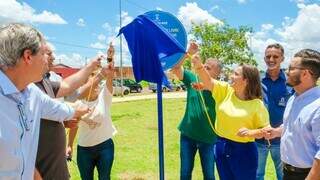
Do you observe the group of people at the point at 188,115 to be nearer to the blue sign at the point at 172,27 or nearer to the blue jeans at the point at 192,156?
the blue jeans at the point at 192,156

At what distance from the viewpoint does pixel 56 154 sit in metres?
3.69

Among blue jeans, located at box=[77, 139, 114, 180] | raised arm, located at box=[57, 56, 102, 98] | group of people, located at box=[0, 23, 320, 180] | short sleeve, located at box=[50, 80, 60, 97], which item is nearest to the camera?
group of people, located at box=[0, 23, 320, 180]

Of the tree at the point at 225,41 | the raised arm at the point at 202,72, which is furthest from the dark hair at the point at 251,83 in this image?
the tree at the point at 225,41

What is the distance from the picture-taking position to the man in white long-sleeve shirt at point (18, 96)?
2287 millimetres

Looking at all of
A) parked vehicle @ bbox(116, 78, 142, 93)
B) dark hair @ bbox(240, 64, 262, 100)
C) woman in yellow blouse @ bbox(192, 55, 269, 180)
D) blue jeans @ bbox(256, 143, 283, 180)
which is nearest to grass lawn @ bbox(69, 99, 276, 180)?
blue jeans @ bbox(256, 143, 283, 180)

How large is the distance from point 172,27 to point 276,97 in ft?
6.87

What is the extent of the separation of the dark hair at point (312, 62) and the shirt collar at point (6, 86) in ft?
7.85

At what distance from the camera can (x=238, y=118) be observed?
4.81 m

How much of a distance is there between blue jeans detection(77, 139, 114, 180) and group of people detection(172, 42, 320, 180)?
1070 mm

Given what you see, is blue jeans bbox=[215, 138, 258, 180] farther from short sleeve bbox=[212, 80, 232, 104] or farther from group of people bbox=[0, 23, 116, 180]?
group of people bbox=[0, 23, 116, 180]

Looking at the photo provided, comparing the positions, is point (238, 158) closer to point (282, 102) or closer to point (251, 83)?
point (251, 83)

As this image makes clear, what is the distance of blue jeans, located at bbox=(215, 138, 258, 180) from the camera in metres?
4.86

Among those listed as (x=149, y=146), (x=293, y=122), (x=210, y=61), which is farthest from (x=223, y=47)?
(x=293, y=122)

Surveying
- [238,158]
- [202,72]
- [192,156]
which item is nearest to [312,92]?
[238,158]
